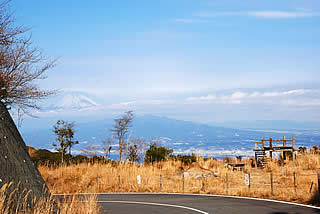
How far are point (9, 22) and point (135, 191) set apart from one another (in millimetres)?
16901

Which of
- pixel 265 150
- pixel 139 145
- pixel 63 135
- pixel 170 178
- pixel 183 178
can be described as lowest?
pixel 170 178

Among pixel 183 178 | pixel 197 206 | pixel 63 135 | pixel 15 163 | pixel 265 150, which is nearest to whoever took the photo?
pixel 15 163

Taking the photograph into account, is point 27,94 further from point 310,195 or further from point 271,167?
point 271,167

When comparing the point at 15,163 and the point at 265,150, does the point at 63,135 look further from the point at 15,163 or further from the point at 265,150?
the point at 15,163

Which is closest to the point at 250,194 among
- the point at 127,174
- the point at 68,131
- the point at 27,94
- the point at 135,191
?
the point at 135,191

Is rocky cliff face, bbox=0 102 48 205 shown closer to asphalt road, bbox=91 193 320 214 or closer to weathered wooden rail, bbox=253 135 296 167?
asphalt road, bbox=91 193 320 214

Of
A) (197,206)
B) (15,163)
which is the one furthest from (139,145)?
(15,163)

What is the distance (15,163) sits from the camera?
12445 mm

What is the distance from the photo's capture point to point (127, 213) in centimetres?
1680

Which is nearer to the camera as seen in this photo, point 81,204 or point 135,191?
point 81,204

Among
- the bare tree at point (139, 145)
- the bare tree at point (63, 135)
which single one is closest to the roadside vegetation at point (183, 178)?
the bare tree at point (139, 145)

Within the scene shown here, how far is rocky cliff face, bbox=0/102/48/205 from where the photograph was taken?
12.0m

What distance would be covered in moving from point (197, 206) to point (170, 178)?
1258 cm

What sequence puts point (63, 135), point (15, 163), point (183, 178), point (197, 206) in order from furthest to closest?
point (63, 135) < point (183, 178) < point (197, 206) < point (15, 163)
